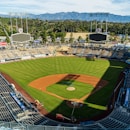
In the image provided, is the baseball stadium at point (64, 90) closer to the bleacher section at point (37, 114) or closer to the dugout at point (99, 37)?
the bleacher section at point (37, 114)

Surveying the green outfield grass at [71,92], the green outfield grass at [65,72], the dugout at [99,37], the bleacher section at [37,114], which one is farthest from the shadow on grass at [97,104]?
the dugout at [99,37]

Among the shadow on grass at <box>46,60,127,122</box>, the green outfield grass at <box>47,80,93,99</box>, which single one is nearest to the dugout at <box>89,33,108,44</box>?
the shadow on grass at <box>46,60,127,122</box>

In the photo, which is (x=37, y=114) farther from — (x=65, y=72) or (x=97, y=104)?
(x=65, y=72)

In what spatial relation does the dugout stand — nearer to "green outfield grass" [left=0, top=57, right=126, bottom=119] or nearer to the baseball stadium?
the baseball stadium

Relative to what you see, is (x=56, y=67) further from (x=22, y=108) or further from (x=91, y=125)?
(x=91, y=125)

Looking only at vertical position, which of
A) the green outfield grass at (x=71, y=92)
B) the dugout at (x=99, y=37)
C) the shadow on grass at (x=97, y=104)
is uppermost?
the dugout at (x=99, y=37)

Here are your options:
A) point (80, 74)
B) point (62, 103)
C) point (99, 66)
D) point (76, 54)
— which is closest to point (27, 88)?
point (62, 103)

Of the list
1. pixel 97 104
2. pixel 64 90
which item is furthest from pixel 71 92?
pixel 97 104
